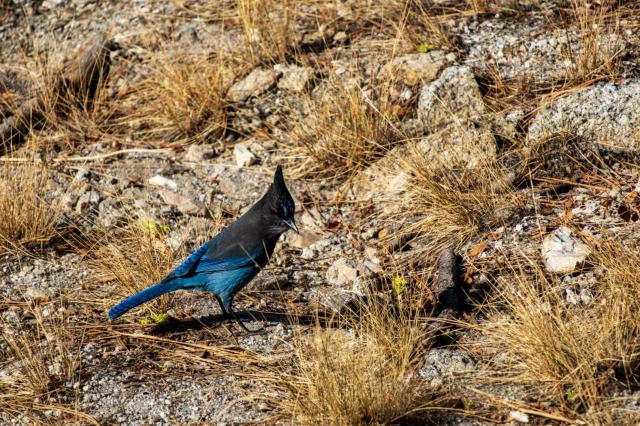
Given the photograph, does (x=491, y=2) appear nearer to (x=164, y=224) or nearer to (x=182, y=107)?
(x=182, y=107)

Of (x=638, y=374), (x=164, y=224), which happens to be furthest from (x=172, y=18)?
(x=638, y=374)

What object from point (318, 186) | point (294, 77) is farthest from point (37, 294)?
point (294, 77)

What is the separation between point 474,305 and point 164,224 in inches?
78.7

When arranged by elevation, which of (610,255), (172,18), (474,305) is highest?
(172,18)

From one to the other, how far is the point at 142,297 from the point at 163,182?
1.71 metres

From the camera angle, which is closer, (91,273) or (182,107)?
(91,273)

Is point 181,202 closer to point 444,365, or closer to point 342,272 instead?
point 342,272

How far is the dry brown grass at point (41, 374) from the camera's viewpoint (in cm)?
366

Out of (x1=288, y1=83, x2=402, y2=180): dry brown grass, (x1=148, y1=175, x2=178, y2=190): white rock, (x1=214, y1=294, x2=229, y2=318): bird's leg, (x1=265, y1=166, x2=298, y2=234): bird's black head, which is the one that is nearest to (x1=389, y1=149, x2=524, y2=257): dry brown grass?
(x1=288, y1=83, x2=402, y2=180): dry brown grass

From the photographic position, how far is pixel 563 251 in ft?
14.1

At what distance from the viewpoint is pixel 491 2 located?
6.21m

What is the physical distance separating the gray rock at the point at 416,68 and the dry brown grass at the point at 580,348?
2.43 meters

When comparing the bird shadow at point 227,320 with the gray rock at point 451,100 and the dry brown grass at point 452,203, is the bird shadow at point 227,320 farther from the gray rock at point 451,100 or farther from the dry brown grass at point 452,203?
the gray rock at point 451,100

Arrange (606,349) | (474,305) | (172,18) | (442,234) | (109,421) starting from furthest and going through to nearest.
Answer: (172,18) < (442,234) < (474,305) < (109,421) < (606,349)
